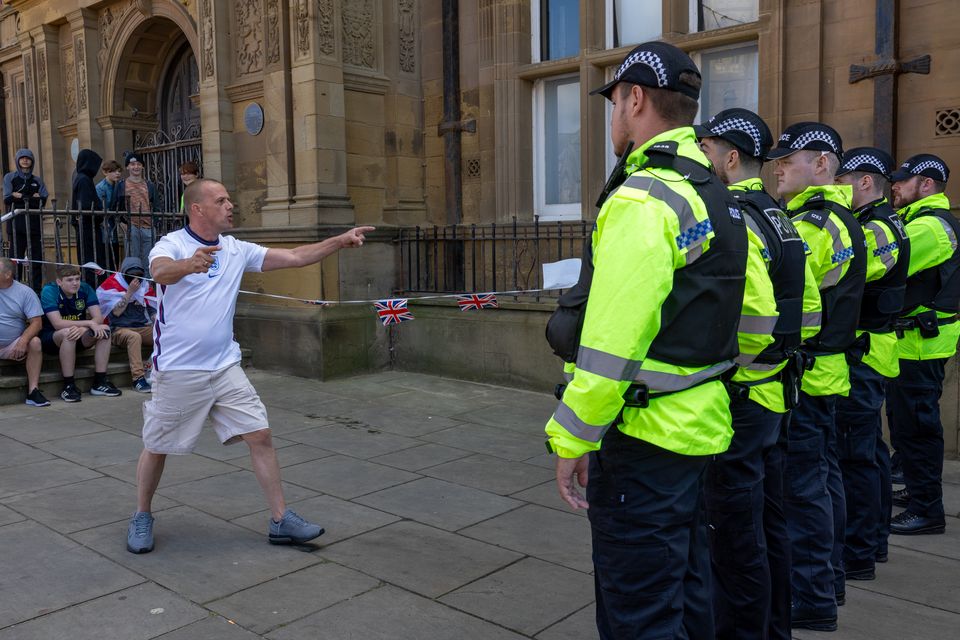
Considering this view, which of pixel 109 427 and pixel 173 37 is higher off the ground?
pixel 173 37

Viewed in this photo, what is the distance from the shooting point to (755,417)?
3230mm

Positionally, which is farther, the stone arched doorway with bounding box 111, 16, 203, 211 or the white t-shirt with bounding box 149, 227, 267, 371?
the stone arched doorway with bounding box 111, 16, 203, 211

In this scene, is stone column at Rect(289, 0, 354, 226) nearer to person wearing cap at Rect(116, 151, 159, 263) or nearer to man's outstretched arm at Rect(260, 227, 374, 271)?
person wearing cap at Rect(116, 151, 159, 263)

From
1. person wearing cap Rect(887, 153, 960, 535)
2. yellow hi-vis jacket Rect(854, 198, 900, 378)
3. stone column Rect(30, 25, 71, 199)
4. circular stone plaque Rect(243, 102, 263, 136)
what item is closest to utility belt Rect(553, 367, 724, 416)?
yellow hi-vis jacket Rect(854, 198, 900, 378)

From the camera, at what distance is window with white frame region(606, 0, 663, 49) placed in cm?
Result: 870

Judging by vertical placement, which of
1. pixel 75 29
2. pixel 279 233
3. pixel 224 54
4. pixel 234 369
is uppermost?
pixel 75 29

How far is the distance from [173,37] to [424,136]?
5095mm

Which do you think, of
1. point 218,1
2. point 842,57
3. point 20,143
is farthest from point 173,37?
point 842,57

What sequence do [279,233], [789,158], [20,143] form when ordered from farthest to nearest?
[20,143]
[279,233]
[789,158]

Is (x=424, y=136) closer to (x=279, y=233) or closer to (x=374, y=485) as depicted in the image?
(x=279, y=233)

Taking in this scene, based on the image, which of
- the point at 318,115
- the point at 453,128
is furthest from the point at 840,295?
the point at 318,115

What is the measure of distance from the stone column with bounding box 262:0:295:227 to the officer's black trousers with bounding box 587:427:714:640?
26.2 feet

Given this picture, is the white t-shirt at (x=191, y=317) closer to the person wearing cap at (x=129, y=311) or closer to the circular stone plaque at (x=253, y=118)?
the person wearing cap at (x=129, y=311)

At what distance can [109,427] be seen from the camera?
741 centimetres
